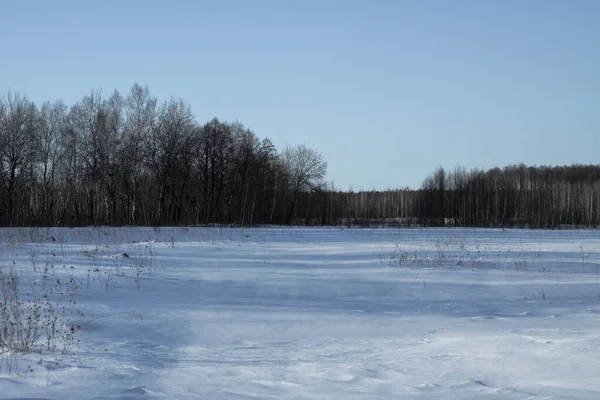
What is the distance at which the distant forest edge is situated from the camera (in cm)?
4434

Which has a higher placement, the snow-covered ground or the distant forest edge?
the distant forest edge

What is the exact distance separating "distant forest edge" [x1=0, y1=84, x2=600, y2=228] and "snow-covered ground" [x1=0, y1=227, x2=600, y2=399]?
2400cm

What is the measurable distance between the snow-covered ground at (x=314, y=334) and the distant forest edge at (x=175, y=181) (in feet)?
78.7

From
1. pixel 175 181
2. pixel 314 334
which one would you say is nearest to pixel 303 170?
pixel 175 181

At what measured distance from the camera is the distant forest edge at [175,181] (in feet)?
145

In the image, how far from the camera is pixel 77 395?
4.29m

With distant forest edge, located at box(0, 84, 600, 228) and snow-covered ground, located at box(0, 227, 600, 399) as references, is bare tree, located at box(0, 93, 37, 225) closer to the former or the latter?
distant forest edge, located at box(0, 84, 600, 228)

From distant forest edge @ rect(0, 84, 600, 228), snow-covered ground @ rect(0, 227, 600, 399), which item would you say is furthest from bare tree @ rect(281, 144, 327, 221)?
snow-covered ground @ rect(0, 227, 600, 399)

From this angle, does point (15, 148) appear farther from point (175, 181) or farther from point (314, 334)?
point (314, 334)

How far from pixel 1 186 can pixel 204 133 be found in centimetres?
1965

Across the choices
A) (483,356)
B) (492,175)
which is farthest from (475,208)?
(483,356)

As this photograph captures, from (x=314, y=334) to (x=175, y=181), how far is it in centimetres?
4446

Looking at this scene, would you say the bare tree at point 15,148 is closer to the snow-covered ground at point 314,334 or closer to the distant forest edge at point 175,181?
the distant forest edge at point 175,181

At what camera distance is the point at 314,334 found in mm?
6926
